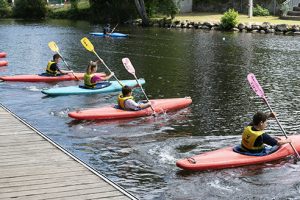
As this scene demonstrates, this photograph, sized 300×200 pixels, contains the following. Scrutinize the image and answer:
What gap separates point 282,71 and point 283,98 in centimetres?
603

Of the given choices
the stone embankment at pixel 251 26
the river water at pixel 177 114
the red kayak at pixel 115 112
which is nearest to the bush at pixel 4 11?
the stone embankment at pixel 251 26

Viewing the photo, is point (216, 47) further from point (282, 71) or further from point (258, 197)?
point (258, 197)

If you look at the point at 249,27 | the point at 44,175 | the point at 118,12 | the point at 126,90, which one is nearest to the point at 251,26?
the point at 249,27

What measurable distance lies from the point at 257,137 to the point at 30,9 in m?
58.3

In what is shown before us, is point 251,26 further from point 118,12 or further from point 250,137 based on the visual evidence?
point 250,137

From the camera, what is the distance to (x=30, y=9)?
63906mm

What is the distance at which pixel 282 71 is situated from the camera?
22.3m

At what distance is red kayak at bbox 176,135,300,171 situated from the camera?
9367mm

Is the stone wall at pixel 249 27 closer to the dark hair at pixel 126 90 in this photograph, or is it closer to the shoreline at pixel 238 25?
the shoreline at pixel 238 25

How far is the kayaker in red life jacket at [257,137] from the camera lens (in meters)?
9.58

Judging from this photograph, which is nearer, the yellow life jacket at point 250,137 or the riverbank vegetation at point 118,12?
the yellow life jacket at point 250,137

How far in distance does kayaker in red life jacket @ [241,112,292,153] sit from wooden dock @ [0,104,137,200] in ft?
10.6

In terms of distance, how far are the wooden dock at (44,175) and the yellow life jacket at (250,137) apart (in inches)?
127

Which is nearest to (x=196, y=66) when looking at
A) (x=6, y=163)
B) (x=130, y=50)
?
(x=130, y=50)
